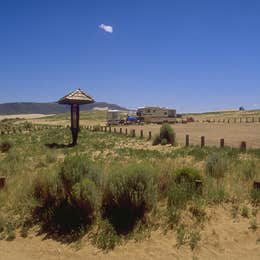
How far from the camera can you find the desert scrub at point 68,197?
5.91 meters

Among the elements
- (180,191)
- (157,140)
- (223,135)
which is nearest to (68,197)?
(180,191)

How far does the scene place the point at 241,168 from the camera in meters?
8.68

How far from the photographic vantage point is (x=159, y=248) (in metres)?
5.07

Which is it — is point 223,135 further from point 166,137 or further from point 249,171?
point 249,171

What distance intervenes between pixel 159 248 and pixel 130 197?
3.97ft

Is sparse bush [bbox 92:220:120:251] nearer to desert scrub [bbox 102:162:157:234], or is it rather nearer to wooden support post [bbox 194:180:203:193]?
desert scrub [bbox 102:162:157:234]

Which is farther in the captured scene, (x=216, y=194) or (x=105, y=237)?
(x=216, y=194)

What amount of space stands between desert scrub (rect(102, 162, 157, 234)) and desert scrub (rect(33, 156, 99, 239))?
1.03 feet

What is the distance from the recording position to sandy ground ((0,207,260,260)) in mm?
4902

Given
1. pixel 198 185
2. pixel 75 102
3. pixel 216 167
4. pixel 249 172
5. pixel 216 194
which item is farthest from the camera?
pixel 75 102

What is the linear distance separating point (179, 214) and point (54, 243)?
7.48 ft

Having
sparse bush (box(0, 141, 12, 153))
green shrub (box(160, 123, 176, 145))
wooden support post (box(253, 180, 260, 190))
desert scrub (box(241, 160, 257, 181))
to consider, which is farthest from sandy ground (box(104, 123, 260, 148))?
wooden support post (box(253, 180, 260, 190))

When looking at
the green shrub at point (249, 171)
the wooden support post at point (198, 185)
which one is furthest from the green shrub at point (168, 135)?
the wooden support post at point (198, 185)

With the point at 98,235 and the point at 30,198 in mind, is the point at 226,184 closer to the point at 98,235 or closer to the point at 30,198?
the point at 98,235
